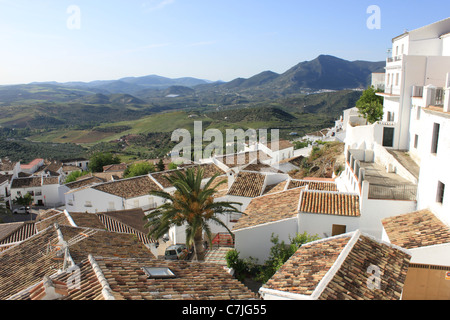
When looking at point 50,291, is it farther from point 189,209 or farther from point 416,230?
point 416,230

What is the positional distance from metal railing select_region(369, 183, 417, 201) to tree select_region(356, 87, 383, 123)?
441 inches

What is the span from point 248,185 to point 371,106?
33.4 ft

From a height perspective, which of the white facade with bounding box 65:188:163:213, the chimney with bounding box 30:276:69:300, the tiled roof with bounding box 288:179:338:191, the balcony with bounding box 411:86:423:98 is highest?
the balcony with bounding box 411:86:423:98

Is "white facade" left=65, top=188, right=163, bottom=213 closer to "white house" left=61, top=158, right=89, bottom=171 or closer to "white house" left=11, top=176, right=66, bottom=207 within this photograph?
"white house" left=11, top=176, right=66, bottom=207

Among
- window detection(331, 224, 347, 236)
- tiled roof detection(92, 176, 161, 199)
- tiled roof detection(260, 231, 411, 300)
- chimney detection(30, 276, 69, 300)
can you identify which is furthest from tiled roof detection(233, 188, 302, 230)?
tiled roof detection(92, 176, 161, 199)

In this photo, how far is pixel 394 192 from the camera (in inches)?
489

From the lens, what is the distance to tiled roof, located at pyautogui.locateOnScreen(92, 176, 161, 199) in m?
29.8

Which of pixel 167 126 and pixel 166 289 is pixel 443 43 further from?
pixel 167 126

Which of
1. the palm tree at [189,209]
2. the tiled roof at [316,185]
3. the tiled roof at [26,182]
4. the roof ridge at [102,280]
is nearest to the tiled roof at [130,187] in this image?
the tiled roof at [316,185]

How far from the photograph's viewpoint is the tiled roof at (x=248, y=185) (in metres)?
21.0

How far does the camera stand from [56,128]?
14088 cm

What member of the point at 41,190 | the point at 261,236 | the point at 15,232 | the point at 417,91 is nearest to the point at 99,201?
the point at 15,232
